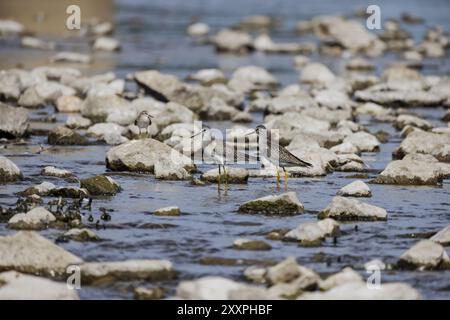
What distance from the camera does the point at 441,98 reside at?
21.7 meters

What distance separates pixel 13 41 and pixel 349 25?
35.3ft

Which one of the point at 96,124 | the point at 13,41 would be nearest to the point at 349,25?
the point at 13,41

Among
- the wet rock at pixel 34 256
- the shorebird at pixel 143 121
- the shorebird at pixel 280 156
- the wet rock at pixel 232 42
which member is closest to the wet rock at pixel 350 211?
the shorebird at pixel 280 156

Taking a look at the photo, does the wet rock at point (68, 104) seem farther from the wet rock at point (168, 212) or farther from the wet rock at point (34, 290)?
the wet rock at point (34, 290)

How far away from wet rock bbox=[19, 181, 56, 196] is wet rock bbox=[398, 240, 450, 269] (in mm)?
4424

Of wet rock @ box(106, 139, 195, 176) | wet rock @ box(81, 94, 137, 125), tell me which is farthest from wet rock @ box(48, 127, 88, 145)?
wet rock @ box(106, 139, 195, 176)

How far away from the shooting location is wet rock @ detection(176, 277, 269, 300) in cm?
855

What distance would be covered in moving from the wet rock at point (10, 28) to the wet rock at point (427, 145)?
65.6 ft

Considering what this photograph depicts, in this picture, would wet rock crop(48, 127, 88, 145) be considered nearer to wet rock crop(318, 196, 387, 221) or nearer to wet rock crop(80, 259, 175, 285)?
wet rock crop(318, 196, 387, 221)

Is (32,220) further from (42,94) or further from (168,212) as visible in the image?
(42,94)

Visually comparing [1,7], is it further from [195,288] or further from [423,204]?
[195,288]

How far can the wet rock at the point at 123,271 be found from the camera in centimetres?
938

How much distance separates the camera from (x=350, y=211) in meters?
11.6

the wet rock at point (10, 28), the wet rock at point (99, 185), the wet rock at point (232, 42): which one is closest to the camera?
the wet rock at point (99, 185)
